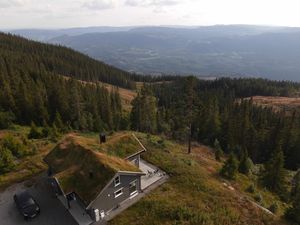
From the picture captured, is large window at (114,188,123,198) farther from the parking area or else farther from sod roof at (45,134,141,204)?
the parking area

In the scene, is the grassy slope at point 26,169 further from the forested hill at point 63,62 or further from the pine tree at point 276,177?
the forested hill at point 63,62

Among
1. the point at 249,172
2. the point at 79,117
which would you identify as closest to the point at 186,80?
the point at 249,172

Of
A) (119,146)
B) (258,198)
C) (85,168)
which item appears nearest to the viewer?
(85,168)

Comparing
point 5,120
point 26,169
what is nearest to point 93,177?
point 26,169

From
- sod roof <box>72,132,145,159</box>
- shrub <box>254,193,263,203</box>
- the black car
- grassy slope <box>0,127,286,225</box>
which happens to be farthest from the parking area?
shrub <box>254,193,263,203</box>

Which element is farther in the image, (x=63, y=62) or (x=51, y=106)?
(x=63, y=62)

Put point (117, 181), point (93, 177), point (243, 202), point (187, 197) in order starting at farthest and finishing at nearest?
point (243, 202)
point (187, 197)
point (117, 181)
point (93, 177)

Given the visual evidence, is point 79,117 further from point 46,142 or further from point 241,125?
point 241,125

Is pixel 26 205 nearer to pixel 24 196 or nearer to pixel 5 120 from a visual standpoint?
pixel 24 196
